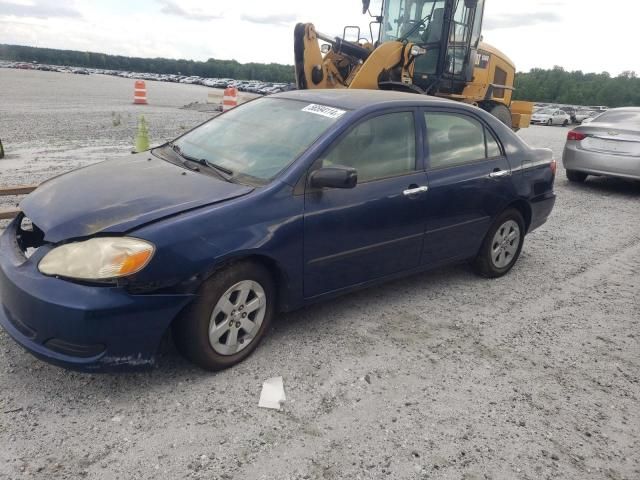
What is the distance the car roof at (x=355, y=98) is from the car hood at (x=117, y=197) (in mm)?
1134

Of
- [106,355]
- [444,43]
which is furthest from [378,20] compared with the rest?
[106,355]

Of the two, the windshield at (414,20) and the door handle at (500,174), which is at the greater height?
the windshield at (414,20)

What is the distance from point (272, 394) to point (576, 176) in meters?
9.01

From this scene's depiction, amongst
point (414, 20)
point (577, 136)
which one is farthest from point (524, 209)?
point (414, 20)

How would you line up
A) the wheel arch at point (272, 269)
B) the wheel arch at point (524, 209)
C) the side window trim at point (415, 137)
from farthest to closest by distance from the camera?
the wheel arch at point (524, 209)
the side window trim at point (415, 137)
the wheel arch at point (272, 269)

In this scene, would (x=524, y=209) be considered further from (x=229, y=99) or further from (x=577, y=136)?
(x=229, y=99)

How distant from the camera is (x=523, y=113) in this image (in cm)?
1368

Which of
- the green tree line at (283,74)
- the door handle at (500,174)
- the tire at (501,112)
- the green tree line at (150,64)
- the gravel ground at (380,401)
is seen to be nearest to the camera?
the gravel ground at (380,401)

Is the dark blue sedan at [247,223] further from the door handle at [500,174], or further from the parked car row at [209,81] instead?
the parked car row at [209,81]

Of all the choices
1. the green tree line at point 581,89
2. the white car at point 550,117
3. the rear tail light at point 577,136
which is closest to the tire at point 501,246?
the rear tail light at point 577,136

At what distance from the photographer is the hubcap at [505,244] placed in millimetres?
4938

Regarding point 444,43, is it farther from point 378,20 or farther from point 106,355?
point 106,355

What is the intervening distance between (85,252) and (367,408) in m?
1.72

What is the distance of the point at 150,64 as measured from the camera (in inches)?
5600
